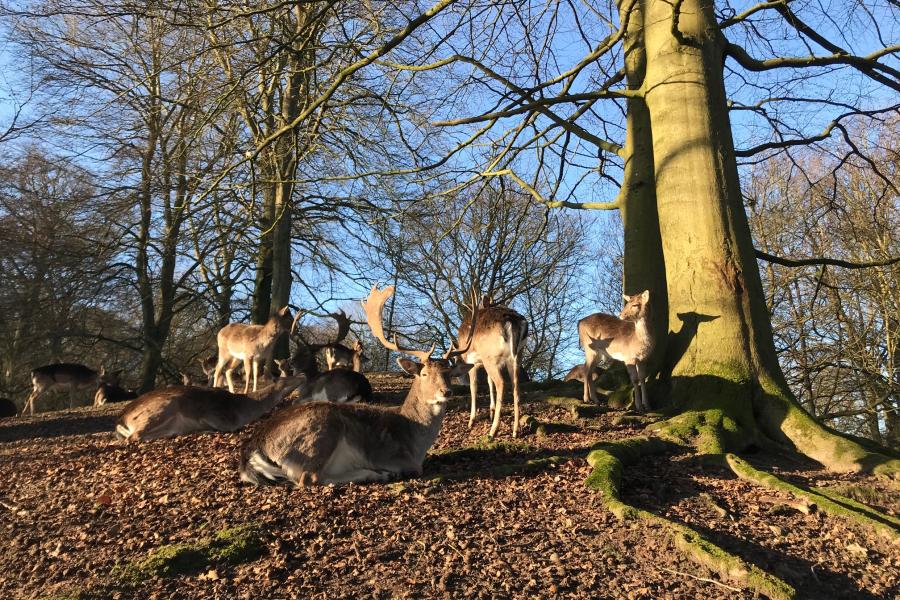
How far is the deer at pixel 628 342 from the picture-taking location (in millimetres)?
8883

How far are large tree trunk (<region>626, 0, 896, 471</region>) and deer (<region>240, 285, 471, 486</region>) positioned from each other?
2961 mm

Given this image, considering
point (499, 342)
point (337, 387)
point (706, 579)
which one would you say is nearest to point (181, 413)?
point (337, 387)

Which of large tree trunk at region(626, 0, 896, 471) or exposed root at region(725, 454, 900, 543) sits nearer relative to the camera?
exposed root at region(725, 454, 900, 543)

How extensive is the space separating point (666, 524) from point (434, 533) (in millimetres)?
1488

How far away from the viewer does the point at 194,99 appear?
1016cm

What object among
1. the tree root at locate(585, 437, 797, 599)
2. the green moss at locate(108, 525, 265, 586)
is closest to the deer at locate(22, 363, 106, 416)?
the green moss at locate(108, 525, 265, 586)

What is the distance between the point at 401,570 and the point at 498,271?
19.7 m

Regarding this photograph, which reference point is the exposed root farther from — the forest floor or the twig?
the twig

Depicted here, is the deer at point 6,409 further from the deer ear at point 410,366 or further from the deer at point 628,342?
the deer at point 628,342

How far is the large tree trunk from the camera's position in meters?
6.92

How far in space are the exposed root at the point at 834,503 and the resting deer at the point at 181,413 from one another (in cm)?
556

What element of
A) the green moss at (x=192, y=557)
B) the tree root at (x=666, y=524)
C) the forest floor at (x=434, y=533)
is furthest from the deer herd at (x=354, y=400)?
the tree root at (x=666, y=524)

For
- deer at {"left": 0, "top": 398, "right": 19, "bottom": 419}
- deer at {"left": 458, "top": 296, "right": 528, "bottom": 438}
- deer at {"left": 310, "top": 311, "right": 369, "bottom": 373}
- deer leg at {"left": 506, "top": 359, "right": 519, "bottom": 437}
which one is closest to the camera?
deer leg at {"left": 506, "top": 359, "right": 519, "bottom": 437}

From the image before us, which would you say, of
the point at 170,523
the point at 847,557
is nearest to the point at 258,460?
the point at 170,523
